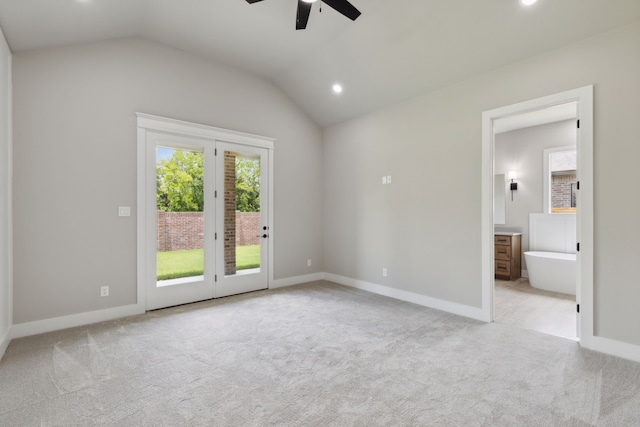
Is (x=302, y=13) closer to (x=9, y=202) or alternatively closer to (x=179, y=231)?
(x=179, y=231)

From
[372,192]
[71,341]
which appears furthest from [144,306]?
[372,192]

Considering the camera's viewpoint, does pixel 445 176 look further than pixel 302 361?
Yes

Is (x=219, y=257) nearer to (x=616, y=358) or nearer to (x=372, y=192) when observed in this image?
(x=372, y=192)

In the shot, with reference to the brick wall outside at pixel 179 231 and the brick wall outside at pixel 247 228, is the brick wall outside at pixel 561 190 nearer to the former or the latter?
the brick wall outside at pixel 247 228

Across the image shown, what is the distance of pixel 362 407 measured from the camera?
2.13 metres

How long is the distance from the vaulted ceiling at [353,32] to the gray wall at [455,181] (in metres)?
0.26

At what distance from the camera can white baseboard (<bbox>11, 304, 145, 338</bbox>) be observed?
3328 mm

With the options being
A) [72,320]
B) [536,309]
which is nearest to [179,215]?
[72,320]

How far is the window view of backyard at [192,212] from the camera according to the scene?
14.0 feet

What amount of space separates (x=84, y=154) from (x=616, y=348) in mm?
5955

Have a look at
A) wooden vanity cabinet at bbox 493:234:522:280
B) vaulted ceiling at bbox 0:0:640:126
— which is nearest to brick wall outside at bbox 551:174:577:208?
wooden vanity cabinet at bbox 493:234:522:280

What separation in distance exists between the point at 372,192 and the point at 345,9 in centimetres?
284

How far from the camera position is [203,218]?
4.59 m

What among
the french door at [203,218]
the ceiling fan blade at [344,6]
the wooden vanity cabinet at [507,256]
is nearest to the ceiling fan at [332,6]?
the ceiling fan blade at [344,6]
